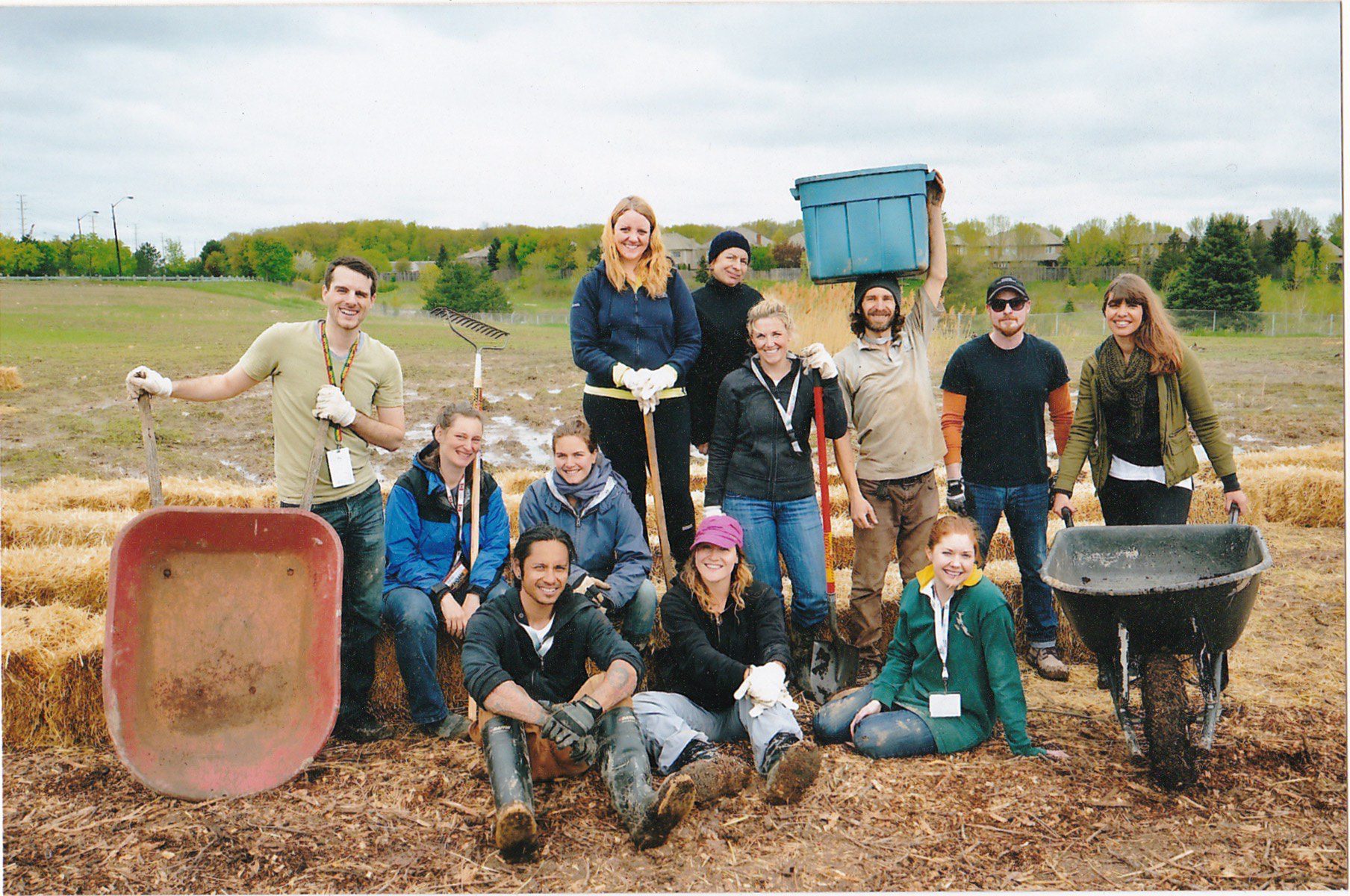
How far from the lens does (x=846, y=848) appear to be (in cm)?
283

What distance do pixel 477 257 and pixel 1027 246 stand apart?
25415 mm

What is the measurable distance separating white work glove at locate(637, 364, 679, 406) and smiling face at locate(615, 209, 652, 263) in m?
0.54

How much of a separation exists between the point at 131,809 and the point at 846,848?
239 centimetres

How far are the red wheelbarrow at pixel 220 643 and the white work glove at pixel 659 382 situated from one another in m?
1.34

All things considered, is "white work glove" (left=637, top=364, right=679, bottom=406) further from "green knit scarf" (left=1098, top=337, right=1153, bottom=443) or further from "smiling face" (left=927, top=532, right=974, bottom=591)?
"green knit scarf" (left=1098, top=337, right=1153, bottom=443)

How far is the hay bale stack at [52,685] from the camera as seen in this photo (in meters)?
3.41

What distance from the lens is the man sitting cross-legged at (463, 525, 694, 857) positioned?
2.80 metres

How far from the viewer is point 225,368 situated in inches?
559

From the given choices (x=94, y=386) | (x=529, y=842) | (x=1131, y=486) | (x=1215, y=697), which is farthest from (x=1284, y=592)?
(x=94, y=386)

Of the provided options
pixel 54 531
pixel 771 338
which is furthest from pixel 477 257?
pixel 771 338

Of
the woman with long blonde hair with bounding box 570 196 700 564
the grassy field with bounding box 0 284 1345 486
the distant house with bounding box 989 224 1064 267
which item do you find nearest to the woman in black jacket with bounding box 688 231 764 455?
the woman with long blonde hair with bounding box 570 196 700 564

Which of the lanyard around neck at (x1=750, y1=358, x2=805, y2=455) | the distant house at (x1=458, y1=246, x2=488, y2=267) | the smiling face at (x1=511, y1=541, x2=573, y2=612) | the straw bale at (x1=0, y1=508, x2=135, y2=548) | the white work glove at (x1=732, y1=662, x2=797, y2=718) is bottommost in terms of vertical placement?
the white work glove at (x1=732, y1=662, x2=797, y2=718)

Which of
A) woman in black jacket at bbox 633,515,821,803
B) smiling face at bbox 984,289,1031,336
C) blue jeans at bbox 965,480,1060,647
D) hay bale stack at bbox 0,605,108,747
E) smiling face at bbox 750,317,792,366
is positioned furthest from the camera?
blue jeans at bbox 965,480,1060,647

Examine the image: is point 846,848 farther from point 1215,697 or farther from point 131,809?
point 131,809
